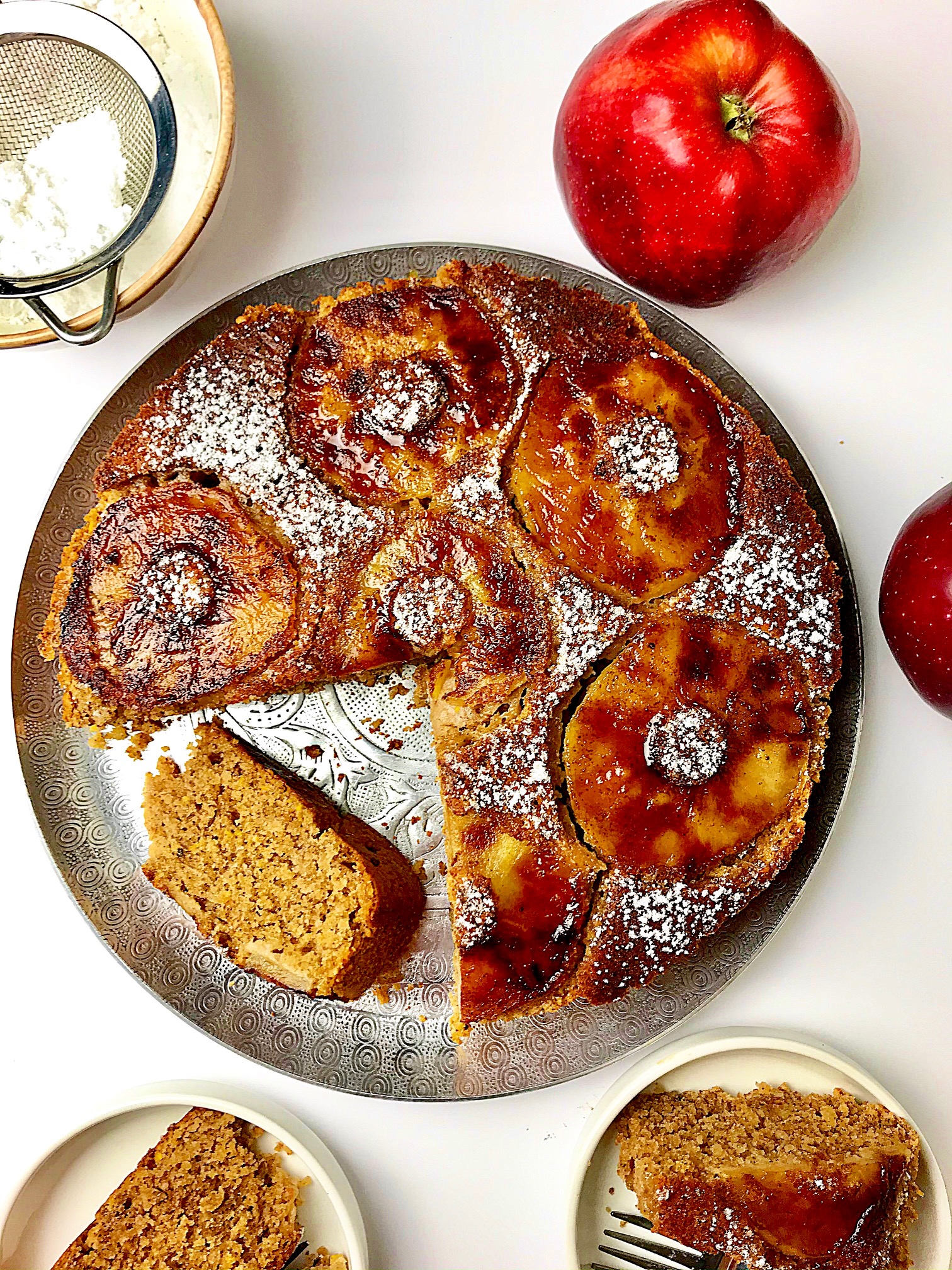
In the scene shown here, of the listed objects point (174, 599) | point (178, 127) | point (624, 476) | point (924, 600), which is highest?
point (178, 127)

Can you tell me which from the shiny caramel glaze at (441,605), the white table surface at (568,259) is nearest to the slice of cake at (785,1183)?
the white table surface at (568,259)

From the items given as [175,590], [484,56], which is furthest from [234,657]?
[484,56]

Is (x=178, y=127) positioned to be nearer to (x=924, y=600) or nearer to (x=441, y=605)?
(x=441, y=605)

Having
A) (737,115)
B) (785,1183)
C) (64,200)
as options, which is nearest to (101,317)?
(64,200)

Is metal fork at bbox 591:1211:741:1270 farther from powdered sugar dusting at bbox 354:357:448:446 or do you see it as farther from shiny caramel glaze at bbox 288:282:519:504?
powdered sugar dusting at bbox 354:357:448:446

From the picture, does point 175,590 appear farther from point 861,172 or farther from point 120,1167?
point 861,172
